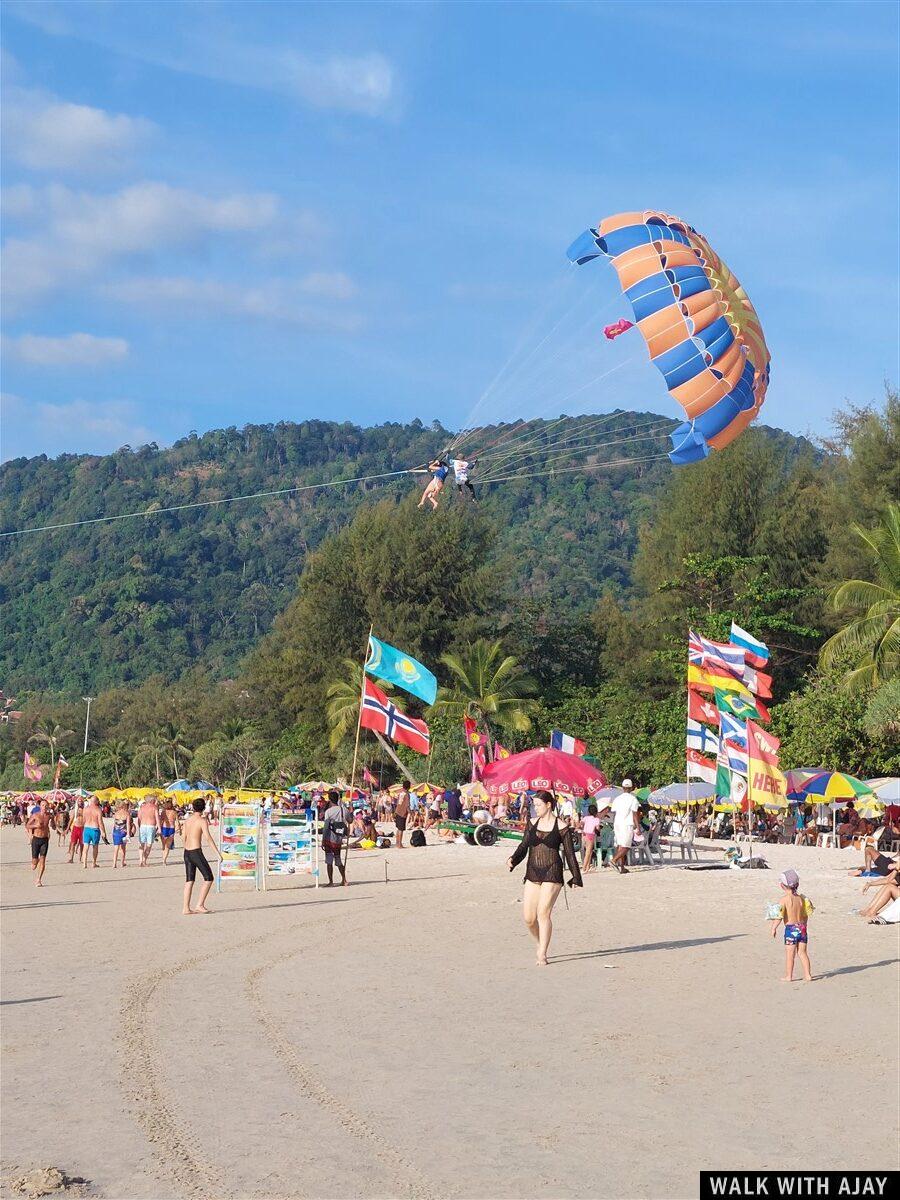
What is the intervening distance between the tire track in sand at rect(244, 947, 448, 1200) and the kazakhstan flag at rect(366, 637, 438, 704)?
1516cm

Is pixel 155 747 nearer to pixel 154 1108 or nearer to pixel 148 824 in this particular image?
pixel 148 824

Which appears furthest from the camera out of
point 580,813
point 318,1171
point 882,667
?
point 882,667

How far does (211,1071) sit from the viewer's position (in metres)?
6.77

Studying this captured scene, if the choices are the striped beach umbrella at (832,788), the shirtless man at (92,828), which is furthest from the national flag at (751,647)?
the shirtless man at (92,828)

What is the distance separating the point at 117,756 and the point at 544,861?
64.5 meters

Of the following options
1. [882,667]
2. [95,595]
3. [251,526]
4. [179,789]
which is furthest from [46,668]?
[882,667]

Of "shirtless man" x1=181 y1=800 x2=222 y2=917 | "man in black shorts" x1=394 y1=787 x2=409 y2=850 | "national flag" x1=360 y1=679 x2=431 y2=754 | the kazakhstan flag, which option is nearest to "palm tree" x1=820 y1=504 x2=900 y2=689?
the kazakhstan flag

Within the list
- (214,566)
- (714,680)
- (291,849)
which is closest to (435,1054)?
(291,849)

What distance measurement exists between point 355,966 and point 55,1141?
485 centimetres

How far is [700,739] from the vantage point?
2317cm

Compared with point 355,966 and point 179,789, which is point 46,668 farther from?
point 355,966

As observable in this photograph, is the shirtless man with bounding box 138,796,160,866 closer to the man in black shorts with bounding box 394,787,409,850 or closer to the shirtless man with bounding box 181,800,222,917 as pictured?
the man in black shorts with bounding box 394,787,409,850

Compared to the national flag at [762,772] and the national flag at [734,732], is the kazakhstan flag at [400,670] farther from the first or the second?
the national flag at [762,772]

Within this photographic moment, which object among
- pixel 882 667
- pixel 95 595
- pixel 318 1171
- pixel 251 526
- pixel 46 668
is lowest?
pixel 318 1171
